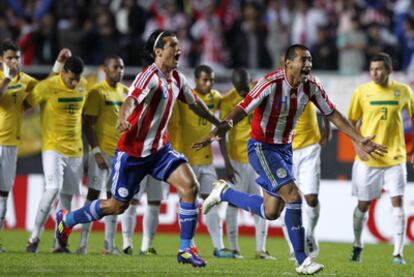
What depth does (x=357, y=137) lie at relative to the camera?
36.4ft

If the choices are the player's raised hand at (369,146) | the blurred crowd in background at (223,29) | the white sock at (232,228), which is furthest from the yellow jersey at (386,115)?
the blurred crowd in background at (223,29)

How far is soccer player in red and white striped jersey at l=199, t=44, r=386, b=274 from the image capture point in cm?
1098

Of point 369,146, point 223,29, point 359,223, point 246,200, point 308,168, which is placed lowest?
point 359,223

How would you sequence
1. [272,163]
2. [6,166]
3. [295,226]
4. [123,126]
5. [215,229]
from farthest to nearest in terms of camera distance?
[215,229], [6,166], [272,163], [295,226], [123,126]

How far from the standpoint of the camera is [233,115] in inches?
433

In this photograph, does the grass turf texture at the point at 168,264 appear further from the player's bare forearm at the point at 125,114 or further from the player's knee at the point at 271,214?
the player's bare forearm at the point at 125,114

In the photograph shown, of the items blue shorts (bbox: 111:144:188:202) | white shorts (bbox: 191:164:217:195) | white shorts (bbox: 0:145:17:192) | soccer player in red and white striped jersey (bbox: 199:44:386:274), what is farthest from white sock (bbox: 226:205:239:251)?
blue shorts (bbox: 111:144:188:202)

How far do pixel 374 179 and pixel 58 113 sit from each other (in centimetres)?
450

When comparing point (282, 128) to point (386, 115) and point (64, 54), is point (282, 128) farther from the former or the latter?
point (64, 54)

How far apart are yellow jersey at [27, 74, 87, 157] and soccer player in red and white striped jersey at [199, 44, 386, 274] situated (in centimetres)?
352

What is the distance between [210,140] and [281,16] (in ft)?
37.8

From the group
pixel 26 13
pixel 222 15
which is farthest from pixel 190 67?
pixel 26 13

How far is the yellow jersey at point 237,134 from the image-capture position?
48.3 ft

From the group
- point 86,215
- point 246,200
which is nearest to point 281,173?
point 246,200
